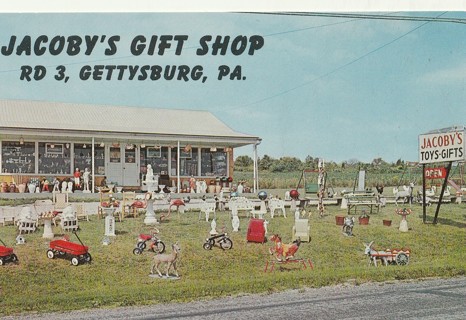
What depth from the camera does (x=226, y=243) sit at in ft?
27.2

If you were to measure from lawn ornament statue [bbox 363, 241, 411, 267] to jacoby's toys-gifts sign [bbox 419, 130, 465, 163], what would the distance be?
1400 mm

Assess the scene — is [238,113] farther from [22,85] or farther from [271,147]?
[22,85]

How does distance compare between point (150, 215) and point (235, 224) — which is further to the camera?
point (235, 224)

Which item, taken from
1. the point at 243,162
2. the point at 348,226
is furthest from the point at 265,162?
the point at 348,226

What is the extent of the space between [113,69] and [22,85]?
3.59 ft

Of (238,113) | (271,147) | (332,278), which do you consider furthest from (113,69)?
(332,278)

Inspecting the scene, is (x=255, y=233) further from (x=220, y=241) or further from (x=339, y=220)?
(x=339, y=220)

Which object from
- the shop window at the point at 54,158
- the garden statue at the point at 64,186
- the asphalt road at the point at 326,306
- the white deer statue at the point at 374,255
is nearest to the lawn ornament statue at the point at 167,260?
the asphalt road at the point at 326,306

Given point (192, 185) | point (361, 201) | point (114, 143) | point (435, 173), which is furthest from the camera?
point (435, 173)

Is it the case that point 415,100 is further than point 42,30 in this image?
Yes

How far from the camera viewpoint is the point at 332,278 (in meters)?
8.45

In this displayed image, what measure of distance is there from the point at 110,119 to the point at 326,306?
358 centimetres

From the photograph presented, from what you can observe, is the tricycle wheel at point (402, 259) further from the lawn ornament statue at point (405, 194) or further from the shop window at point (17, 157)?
the shop window at point (17, 157)

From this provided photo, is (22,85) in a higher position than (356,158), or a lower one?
higher
